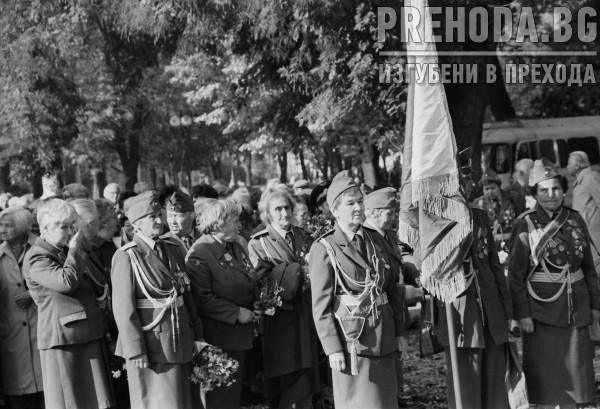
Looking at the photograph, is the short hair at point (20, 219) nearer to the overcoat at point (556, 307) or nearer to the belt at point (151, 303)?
the belt at point (151, 303)

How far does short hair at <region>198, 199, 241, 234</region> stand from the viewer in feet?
21.4

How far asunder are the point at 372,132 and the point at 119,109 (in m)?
16.8

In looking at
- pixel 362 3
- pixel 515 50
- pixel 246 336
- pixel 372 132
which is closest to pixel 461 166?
pixel 246 336

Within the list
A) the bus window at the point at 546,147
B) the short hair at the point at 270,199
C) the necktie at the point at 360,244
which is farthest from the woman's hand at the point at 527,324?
the bus window at the point at 546,147

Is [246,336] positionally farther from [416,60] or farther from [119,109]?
[119,109]

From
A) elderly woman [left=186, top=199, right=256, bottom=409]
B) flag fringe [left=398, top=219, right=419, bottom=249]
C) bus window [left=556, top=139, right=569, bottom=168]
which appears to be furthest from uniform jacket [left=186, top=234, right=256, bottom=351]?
bus window [left=556, top=139, right=569, bottom=168]

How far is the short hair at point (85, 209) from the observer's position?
7.02 meters

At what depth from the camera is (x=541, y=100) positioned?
25.0 metres

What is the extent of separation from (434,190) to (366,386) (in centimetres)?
141

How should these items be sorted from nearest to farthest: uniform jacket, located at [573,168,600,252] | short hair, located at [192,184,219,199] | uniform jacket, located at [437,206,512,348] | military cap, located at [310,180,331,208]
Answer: uniform jacket, located at [437,206,512,348]
military cap, located at [310,180,331,208]
short hair, located at [192,184,219,199]
uniform jacket, located at [573,168,600,252]

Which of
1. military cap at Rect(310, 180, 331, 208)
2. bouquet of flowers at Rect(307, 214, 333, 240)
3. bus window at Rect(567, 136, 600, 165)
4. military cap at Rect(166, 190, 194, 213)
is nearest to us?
military cap at Rect(166, 190, 194, 213)

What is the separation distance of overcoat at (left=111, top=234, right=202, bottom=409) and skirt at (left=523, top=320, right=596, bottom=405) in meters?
2.58

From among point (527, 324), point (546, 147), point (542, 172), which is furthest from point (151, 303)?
point (546, 147)

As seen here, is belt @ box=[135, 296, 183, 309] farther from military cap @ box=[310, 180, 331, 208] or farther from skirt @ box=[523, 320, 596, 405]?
military cap @ box=[310, 180, 331, 208]
